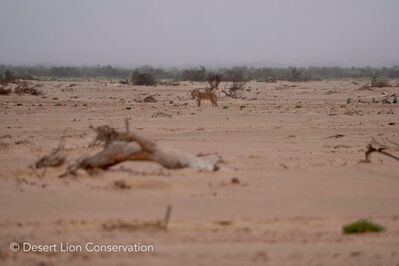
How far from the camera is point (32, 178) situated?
11883 millimetres

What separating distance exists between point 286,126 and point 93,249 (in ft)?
55.9

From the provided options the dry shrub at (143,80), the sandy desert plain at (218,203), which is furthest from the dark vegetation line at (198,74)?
the sandy desert plain at (218,203)

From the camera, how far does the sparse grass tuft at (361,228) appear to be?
854cm

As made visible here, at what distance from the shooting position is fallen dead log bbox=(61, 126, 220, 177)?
11977mm

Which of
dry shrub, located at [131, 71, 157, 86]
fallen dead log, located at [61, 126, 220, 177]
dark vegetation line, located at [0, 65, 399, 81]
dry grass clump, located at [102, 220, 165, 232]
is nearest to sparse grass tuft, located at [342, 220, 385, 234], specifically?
dry grass clump, located at [102, 220, 165, 232]

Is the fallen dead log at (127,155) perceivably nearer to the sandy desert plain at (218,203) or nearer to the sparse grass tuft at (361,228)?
the sandy desert plain at (218,203)

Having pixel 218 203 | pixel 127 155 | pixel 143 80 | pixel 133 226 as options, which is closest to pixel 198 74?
pixel 143 80

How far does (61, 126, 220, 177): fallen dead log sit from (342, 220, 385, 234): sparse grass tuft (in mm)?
4073

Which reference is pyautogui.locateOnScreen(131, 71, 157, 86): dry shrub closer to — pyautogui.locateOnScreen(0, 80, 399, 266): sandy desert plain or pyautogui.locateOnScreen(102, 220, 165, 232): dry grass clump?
pyautogui.locateOnScreen(0, 80, 399, 266): sandy desert plain

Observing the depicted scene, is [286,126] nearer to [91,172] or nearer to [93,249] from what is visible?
[91,172]

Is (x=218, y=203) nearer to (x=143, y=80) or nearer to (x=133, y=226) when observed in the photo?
(x=133, y=226)

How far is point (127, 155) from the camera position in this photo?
39.2 ft

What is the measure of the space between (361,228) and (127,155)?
490 centimetres

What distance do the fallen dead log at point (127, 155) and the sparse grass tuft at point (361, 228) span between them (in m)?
4.07
